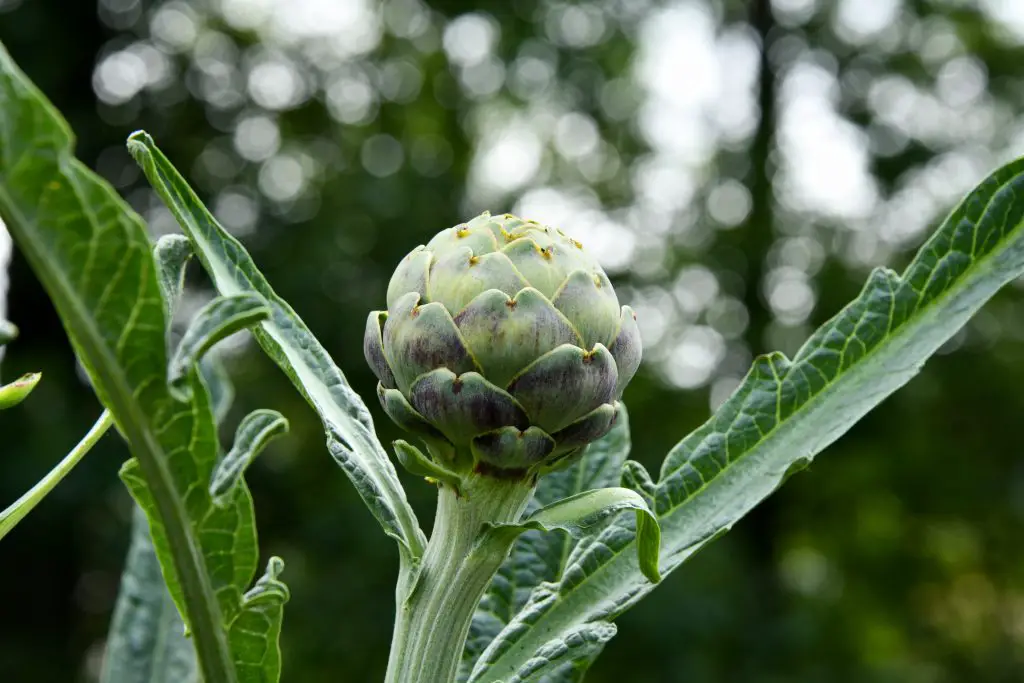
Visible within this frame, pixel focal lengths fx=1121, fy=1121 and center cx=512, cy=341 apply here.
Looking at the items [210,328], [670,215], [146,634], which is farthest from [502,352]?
[670,215]

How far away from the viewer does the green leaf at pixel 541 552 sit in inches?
29.6

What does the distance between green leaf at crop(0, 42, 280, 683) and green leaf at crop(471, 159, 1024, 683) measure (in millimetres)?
205

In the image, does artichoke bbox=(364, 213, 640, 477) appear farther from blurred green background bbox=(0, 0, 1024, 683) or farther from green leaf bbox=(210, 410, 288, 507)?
blurred green background bbox=(0, 0, 1024, 683)

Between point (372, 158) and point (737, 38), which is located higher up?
point (372, 158)

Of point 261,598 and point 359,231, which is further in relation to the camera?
point 359,231

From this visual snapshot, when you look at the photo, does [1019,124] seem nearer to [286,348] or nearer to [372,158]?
[372,158]

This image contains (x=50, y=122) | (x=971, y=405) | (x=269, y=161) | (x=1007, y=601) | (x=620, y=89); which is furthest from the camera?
(x=1007, y=601)

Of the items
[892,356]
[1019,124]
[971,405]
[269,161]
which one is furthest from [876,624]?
[892,356]

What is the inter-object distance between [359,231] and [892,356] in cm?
576

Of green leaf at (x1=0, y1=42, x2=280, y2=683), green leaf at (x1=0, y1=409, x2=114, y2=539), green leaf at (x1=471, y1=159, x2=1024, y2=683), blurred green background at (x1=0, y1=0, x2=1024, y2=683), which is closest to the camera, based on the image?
green leaf at (x1=0, y1=42, x2=280, y2=683)

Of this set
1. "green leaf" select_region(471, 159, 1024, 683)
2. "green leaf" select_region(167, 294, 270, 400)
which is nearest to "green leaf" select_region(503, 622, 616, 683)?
"green leaf" select_region(471, 159, 1024, 683)

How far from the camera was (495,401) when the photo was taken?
1.98 ft

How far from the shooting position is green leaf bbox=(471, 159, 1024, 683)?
686 millimetres

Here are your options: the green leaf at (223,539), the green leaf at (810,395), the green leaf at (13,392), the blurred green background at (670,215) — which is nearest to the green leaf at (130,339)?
the green leaf at (223,539)
